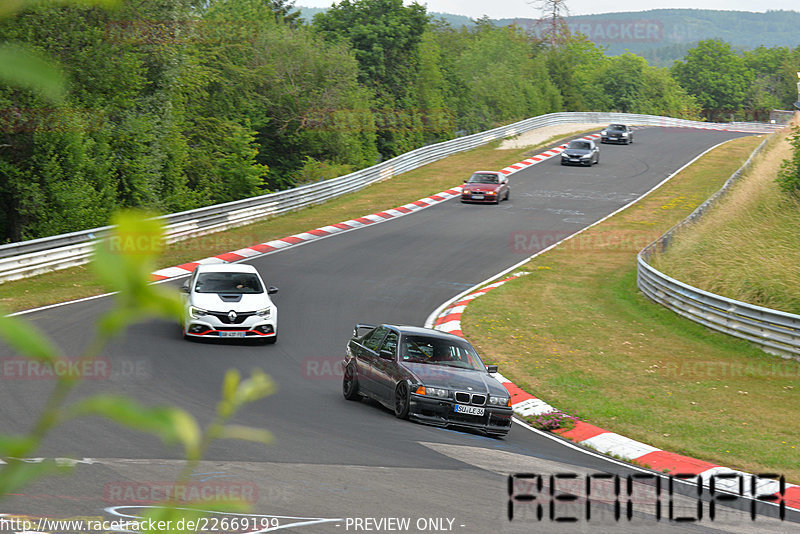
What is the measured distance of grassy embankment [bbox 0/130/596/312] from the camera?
22.6 meters

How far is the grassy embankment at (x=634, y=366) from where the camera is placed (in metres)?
14.1

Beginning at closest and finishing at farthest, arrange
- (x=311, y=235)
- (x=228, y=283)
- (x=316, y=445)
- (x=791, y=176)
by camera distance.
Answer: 1. (x=316, y=445)
2. (x=228, y=283)
3. (x=791, y=176)
4. (x=311, y=235)

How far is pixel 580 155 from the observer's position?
52.4 meters

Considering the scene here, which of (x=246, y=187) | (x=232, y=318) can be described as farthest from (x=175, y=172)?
(x=232, y=318)

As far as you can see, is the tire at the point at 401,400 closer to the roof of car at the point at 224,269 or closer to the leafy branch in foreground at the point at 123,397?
the roof of car at the point at 224,269

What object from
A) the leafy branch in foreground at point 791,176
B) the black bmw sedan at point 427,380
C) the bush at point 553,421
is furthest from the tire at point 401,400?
the leafy branch in foreground at point 791,176

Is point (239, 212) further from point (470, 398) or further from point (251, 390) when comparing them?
point (251, 390)

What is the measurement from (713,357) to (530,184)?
94.2ft

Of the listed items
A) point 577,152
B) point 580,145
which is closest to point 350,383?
point 577,152

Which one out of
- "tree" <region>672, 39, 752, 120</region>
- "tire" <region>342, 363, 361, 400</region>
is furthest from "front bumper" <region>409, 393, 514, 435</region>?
"tree" <region>672, 39, 752, 120</region>

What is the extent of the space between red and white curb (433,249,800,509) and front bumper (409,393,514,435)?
1.17 m

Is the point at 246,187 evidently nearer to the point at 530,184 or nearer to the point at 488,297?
the point at 530,184

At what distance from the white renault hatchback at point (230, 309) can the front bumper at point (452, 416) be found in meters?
5.49

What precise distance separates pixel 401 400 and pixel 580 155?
40.5 meters
